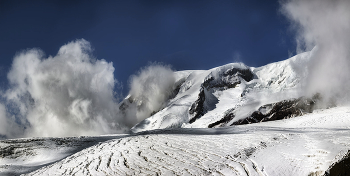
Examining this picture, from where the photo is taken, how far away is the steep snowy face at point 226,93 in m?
83.3

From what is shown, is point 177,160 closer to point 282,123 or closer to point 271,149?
point 271,149

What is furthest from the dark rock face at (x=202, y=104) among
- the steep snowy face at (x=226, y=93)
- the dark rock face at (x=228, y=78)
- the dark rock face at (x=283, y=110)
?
the dark rock face at (x=283, y=110)

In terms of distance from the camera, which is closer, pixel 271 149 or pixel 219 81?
pixel 271 149

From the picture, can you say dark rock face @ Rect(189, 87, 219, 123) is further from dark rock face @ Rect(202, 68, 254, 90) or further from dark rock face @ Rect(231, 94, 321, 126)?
dark rock face @ Rect(231, 94, 321, 126)

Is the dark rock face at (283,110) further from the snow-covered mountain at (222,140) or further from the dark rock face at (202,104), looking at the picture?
the dark rock face at (202,104)

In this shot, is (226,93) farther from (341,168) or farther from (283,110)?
(341,168)

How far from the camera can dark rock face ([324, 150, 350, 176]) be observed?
12.9 ft

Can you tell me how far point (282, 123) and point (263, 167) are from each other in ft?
120

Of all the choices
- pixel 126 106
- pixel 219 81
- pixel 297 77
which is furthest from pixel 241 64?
pixel 126 106

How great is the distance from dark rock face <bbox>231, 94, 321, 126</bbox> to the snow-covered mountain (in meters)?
0.32

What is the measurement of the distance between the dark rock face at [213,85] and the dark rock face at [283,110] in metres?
21.7

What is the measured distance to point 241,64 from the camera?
120 metres

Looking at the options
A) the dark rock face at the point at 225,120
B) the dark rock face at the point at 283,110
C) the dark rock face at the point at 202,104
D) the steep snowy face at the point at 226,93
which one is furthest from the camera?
the dark rock face at the point at 202,104

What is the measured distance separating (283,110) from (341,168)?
84460mm
